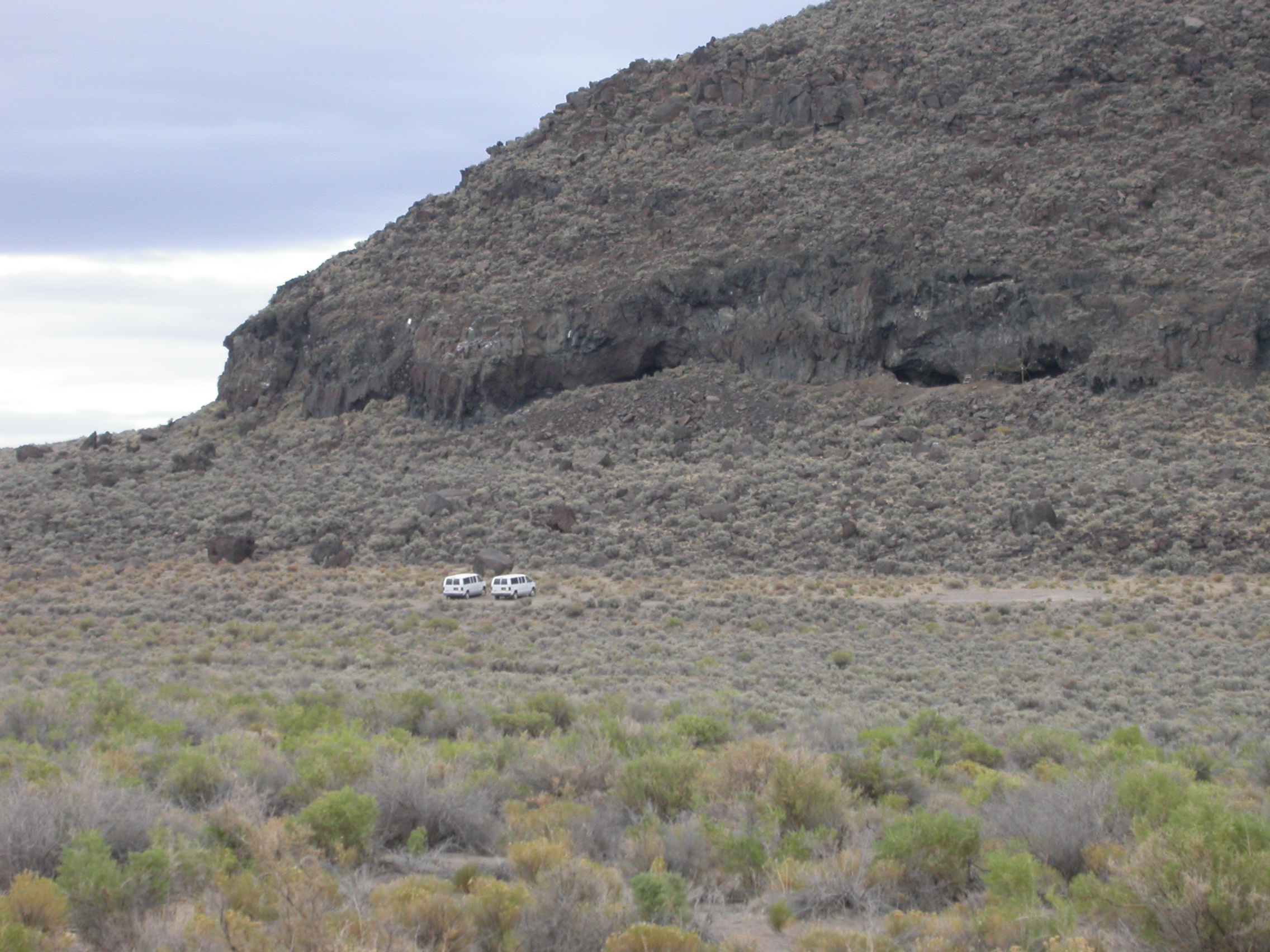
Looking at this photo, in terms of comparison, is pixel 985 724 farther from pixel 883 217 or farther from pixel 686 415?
pixel 883 217

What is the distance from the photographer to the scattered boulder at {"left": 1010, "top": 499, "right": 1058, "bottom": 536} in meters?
35.8

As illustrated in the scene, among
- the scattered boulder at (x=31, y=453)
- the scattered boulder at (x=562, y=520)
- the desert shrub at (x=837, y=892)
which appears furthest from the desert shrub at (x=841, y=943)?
the scattered boulder at (x=31, y=453)

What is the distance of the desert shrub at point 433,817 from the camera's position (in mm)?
8469

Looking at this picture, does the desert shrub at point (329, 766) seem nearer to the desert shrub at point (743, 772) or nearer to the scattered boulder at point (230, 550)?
the desert shrub at point (743, 772)

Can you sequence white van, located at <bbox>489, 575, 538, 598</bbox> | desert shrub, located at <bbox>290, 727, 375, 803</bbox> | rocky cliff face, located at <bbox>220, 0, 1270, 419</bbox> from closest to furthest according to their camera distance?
desert shrub, located at <bbox>290, 727, 375, 803</bbox>, white van, located at <bbox>489, 575, 538, 598</bbox>, rocky cliff face, located at <bbox>220, 0, 1270, 419</bbox>

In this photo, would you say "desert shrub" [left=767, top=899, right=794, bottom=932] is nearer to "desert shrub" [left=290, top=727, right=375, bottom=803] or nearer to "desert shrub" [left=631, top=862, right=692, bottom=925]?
"desert shrub" [left=631, top=862, right=692, bottom=925]

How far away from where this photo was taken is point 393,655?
72.8 ft

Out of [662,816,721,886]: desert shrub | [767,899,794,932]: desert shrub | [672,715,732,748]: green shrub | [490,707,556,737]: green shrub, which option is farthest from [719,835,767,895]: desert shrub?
[490,707,556,737]: green shrub


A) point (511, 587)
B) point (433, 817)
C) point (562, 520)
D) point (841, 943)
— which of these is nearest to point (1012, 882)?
Answer: point (841, 943)

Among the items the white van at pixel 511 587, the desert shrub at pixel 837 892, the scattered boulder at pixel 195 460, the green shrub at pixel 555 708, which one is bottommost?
the white van at pixel 511 587

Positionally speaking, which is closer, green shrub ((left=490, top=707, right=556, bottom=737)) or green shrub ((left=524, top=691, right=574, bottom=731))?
green shrub ((left=490, top=707, right=556, bottom=737))

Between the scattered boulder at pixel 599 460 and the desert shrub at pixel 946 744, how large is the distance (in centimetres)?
3372

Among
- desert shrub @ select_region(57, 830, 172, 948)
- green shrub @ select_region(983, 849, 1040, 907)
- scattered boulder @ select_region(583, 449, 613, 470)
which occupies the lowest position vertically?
green shrub @ select_region(983, 849, 1040, 907)

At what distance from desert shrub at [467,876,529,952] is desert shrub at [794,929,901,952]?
5.01 ft
